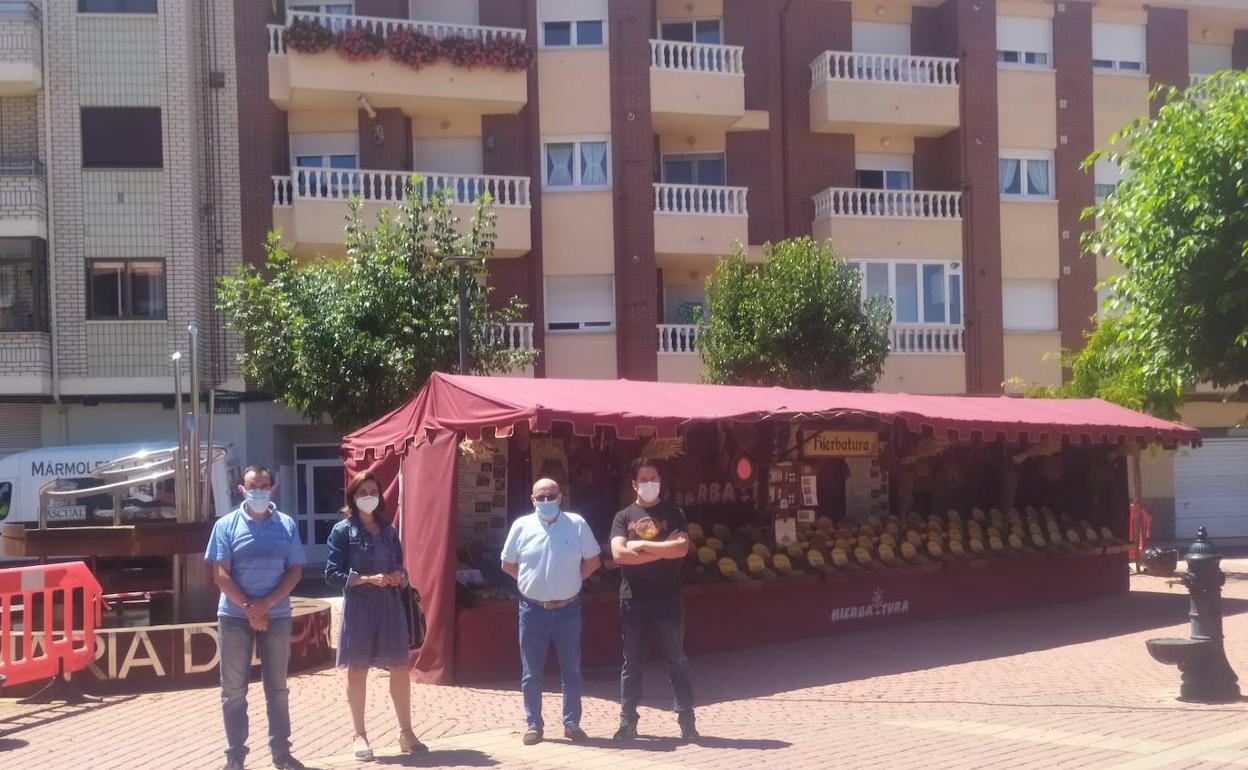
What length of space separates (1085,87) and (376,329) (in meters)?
17.9

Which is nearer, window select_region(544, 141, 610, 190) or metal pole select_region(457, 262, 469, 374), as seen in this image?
metal pole select_region(457, 262, 469, 374)

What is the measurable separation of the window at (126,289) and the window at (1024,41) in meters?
18.2

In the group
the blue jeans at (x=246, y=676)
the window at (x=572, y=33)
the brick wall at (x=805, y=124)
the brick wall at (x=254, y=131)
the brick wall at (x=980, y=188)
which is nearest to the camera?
the blue jeans at (x=246, y=676)

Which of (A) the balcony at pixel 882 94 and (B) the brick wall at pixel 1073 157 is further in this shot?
(B) the brick wall at pixel 1073 157

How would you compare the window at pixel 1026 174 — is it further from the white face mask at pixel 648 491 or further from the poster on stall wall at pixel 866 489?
the white face mask at pixel 648 491

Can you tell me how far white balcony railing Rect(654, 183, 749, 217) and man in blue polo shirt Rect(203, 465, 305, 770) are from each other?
19269 millimetres

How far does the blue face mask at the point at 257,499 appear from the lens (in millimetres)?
7918

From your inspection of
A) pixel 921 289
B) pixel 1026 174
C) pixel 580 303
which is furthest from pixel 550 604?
pixel 1026 174

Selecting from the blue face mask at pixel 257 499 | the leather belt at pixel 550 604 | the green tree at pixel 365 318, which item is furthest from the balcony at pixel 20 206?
the leather belt at pixel 550 604

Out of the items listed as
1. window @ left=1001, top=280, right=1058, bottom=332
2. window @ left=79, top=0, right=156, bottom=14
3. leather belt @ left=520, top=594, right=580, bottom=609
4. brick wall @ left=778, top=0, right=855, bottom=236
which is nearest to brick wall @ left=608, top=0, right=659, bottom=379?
brick wall @ left=778, top=0, right=855, bottom=236

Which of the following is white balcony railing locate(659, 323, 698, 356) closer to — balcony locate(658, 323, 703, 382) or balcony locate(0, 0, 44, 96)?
balcony locate(658, 323, 703, 382)

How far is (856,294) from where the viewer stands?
77.3ft

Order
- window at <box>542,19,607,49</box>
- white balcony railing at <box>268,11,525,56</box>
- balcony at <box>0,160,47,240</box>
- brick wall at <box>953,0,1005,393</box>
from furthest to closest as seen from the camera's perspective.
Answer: brick wall at <box>953,0,1005,393</box> → window at <box>542,19,607,49</box> → white balcony railing at <box>268,11,525,56</box> → balcony at <box>0,160,47,240</box>

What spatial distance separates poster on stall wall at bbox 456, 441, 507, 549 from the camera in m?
12.4
